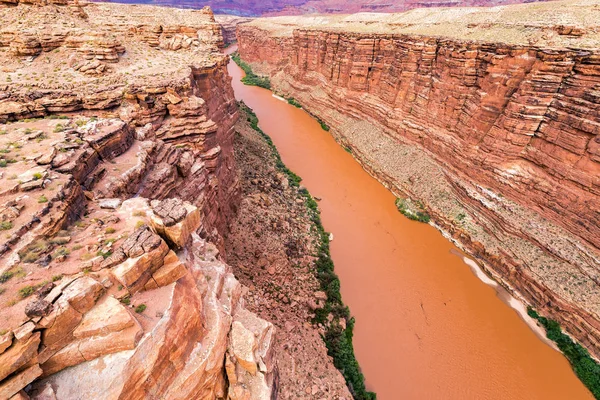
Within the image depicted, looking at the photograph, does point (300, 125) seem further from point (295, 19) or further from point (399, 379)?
point (295, 19)

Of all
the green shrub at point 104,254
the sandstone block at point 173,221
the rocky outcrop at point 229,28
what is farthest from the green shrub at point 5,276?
the rocky outcrop at point 229,28

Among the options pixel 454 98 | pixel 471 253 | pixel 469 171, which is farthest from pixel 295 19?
pixel 471 253

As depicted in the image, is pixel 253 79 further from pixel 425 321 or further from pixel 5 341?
pixel 5 341

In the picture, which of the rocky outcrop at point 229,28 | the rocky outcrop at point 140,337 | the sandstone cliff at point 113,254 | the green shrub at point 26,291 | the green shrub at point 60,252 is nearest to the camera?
the rocky outcrop at point 140,337

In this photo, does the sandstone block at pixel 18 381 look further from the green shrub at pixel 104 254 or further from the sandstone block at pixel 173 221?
the sandstone block at pixel 173 221

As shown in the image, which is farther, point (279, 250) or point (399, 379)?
point (279, 250)

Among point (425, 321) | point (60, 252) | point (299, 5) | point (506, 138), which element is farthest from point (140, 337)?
point (299, 5)


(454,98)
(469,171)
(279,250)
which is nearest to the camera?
(279,250)
